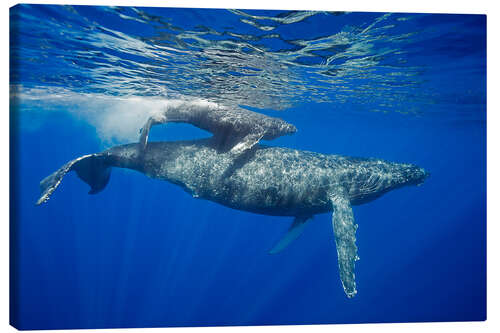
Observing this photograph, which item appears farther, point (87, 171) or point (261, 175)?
point (87, 171)

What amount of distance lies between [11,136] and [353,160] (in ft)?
31.1

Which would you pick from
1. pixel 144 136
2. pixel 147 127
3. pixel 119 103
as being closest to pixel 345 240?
pixel 144 136

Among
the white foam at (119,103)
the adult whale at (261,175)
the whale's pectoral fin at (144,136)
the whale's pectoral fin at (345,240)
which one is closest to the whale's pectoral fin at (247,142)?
the adult whale at (261,175)

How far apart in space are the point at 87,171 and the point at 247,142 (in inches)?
205

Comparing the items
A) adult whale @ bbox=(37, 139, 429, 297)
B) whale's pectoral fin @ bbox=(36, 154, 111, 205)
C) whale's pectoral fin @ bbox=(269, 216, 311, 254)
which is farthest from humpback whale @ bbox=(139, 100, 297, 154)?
whale's pectoral fin @ bbox=(269, 216, 311, 254)

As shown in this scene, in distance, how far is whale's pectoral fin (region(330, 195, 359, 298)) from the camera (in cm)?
683

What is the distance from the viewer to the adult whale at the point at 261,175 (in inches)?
336

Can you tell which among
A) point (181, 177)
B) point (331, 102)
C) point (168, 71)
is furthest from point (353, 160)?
point (331, 102)

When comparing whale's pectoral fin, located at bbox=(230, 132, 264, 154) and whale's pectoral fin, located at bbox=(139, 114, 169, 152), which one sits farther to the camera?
whale's pectoral fin, located at bbox=(139, 114, 169, 152)

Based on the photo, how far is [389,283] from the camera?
3288 centimetres

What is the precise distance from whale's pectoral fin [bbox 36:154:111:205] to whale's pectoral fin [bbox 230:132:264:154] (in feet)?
13.9

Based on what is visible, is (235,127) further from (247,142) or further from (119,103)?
(119,103)

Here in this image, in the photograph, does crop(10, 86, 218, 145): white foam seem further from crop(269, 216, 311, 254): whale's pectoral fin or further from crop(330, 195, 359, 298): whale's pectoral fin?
crop(330, 195, 359, 298): whale's pectoral fin

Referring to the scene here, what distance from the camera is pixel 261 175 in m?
8.56
